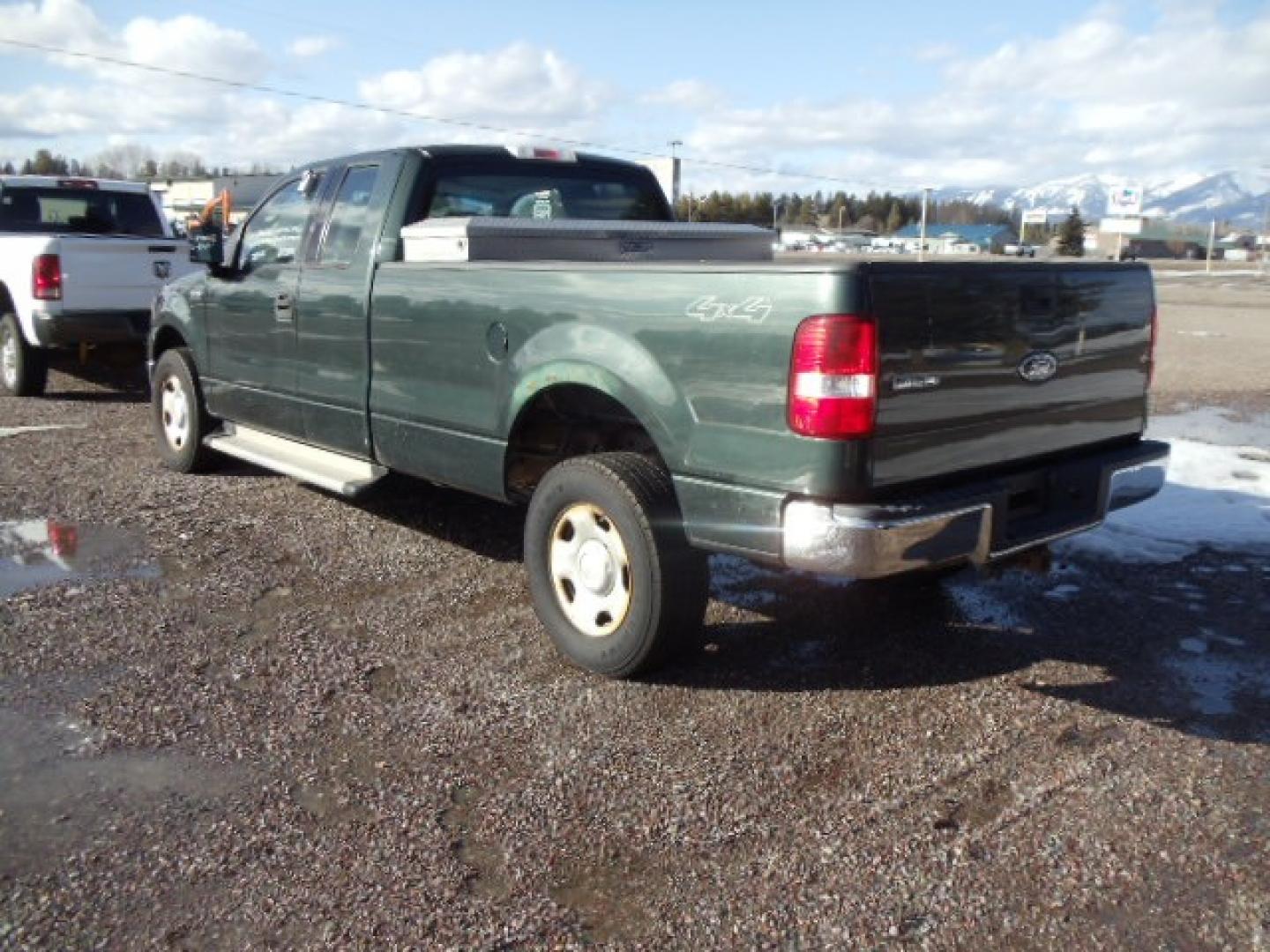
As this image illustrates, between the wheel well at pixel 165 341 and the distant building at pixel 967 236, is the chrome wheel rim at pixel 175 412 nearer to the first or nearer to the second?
the wheel well at pixel 165 341

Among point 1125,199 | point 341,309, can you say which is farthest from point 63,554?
point 1125,199

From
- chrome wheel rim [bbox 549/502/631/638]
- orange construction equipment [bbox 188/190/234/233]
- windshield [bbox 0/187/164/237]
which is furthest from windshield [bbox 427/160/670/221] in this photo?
windshield [bbox 0/187/164/237]

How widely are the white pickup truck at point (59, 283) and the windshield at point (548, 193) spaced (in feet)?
17.6

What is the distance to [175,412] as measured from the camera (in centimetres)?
726

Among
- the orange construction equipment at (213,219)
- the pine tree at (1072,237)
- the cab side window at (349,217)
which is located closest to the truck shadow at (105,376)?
the orange construction equipment at (213,219)

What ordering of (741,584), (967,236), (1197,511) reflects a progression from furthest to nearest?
(967,236), (1197,511), (741,584)

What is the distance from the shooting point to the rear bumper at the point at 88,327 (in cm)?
959

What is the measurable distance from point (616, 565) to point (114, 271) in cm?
752

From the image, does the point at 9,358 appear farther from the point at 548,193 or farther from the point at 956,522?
the point at 956,522

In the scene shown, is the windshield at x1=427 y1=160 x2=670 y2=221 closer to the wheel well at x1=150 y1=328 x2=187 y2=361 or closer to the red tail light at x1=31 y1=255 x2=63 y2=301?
the wheel well at x1=150 y1=328 x2=187 y2=361

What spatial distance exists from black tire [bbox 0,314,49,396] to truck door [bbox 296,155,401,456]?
5860mm

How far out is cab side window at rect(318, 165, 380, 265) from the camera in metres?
5.35

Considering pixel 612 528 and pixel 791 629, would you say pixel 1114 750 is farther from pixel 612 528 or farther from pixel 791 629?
pixel 612 528

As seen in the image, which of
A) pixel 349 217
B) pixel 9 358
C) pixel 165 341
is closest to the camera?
pixel 349 217
